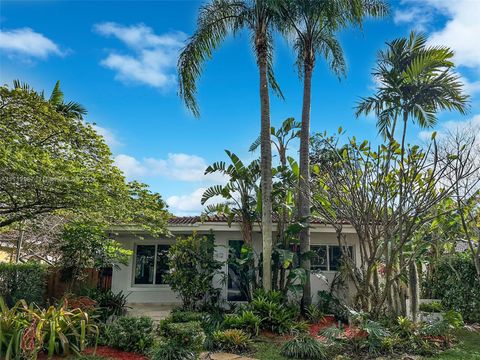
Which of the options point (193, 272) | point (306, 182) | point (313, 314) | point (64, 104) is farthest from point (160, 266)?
point (306, 182)

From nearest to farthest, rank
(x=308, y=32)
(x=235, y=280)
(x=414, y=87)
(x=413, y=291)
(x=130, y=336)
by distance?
(x=130, y=336)
(x=413, y=291)
(x=414, y=87)
(x=308, y=32)
(x=235, y=280)

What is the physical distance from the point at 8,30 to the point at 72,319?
296 inches

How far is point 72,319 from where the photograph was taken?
23.3ft

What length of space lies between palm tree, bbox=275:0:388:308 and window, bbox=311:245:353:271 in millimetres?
2482

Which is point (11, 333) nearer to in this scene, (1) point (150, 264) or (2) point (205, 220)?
(2) point (205, 220)

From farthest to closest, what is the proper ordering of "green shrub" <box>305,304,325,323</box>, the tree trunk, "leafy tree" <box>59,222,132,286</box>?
"green shrub" <box>305,304,325,323</box>, "leafy tree" <box>59,222,132,286</box>, the tree trunk

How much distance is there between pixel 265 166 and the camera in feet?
36.8

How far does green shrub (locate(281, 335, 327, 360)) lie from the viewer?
278 inches

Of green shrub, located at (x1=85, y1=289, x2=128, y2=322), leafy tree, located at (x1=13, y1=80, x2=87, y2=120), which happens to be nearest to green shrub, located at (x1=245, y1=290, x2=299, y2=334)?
green shrub, located at (x1=85, y1=289, x2=128, y2=322)

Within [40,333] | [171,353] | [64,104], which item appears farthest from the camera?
[64,104]

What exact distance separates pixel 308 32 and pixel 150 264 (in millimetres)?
Result: 11352

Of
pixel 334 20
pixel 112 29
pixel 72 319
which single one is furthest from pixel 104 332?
pixel 334 20

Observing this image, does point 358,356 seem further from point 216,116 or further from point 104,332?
point 216,116

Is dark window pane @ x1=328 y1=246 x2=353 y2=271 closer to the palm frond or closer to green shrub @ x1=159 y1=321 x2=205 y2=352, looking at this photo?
the palm frond
